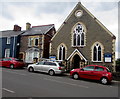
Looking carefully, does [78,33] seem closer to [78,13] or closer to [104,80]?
[78,13]

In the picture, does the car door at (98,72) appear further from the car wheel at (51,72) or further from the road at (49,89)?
the car wheel at (51,72)

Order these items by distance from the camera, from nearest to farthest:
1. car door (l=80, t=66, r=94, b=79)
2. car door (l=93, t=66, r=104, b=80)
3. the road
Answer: the road
car door (l=93, t=66, r=104, b=80)
car door (l=80, t=66, r=94, b=79)

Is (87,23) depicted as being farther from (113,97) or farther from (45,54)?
(113,97)

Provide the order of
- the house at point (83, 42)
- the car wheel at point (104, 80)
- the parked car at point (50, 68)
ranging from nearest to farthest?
the car wheel at point (104, 80) < the parked car at point (50, 68) < the house at point (83, 42)

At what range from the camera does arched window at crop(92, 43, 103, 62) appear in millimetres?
15805

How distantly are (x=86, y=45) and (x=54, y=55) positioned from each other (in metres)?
5.78

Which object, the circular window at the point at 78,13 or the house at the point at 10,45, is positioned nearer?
the circular window at the point at 78,13

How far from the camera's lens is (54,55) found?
1911cm

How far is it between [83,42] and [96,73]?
7.73 metres

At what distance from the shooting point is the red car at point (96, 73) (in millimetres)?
9945

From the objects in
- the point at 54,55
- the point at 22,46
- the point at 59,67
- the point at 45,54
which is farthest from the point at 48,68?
the point at 22,46

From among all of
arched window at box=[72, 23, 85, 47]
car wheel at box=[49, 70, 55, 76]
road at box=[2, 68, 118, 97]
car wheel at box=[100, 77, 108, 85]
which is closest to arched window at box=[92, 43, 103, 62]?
arched window at box=[72, 23, 85, 47]

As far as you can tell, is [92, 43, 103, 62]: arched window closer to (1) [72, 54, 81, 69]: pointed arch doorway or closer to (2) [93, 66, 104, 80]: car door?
(1) [72, 54, 81, 69]: pointed arch doorway

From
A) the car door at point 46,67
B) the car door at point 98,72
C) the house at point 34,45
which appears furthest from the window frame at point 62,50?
the car door at point 98,72
